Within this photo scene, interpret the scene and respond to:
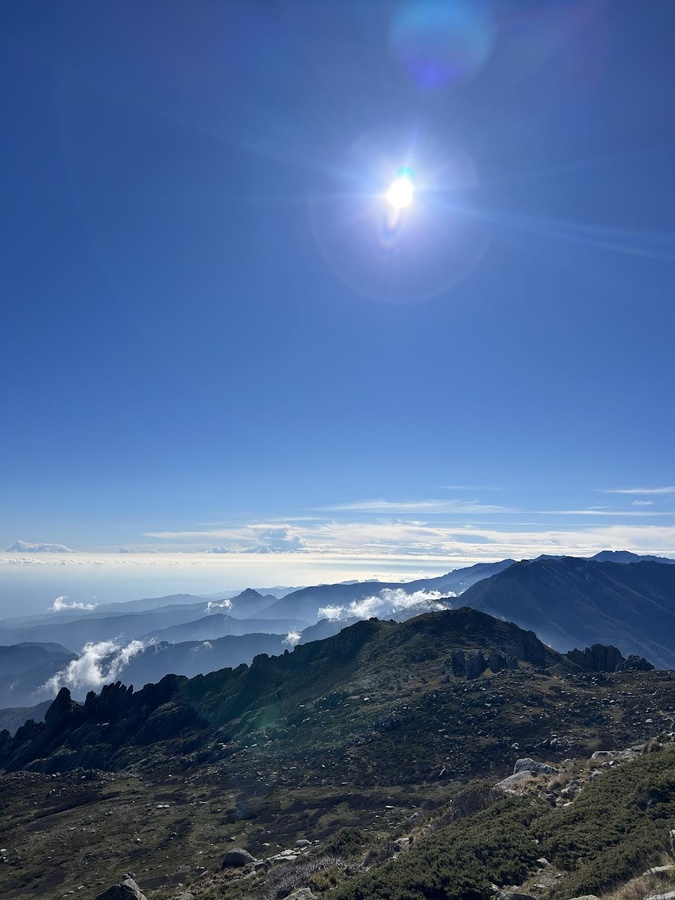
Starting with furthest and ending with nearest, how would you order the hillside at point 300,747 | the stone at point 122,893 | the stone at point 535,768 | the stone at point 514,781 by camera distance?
the hillside at point 300,747, the stone at point 535,768, the stone at point 514,781, the stone at point 122,893

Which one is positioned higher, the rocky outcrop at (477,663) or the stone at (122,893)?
the stone at (122,893)

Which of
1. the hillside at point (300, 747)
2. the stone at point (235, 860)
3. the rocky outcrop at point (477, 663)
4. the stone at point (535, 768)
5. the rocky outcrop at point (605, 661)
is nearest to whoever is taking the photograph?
the stone at point (235, 860)

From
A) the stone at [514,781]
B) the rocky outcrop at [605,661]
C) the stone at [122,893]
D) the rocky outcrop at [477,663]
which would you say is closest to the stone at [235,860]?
the stone at [122,893]

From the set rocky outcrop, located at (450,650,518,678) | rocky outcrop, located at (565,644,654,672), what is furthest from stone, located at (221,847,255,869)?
rocky outcrop, located at (565,644,654,672)

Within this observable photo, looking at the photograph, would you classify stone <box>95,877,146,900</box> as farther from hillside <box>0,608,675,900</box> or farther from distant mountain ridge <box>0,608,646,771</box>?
distant mountain ridge <box>0,608,646,771</box>

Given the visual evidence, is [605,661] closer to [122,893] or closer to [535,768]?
[535,768]

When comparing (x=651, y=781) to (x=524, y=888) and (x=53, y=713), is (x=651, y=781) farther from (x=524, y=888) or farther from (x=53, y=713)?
(x=53, y=713)

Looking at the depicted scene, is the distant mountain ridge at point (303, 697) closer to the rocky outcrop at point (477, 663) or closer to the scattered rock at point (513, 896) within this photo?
the rocky outcrop at point (477, 663)

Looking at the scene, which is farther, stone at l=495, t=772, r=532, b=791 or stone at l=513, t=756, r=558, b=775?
stone at l=513, t=756, r=558, b=775

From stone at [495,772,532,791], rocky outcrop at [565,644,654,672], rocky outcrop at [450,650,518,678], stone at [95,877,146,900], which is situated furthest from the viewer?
rocky outcrop at [565,644,654,672]

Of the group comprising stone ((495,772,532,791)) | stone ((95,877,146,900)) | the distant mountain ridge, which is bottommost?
the distant mountain ridge

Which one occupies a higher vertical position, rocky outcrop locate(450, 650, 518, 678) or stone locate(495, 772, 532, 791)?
stone locate(495, 772, 532, 791)

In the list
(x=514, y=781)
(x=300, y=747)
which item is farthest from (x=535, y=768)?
(x=300, y=747)

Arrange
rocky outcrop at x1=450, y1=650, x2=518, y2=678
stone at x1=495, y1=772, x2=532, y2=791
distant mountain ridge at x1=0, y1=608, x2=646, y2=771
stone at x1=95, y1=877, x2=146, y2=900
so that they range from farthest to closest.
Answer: rocky outcrop at x1=450, y1=650, x2=518, y2=678 → distant mountain ridge at x1=0, y1=608, x2=646, y2=771 → stone at x1=495, y1=772, x2=532, y2=791 → stone at x1=95, y1=877, x2=146, y2=900
